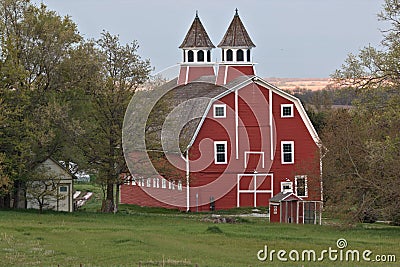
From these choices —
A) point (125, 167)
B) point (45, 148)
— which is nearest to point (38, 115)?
point (45, 148)

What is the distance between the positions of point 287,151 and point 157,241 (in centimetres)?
2669

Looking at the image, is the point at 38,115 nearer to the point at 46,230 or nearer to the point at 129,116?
the point at 129,116

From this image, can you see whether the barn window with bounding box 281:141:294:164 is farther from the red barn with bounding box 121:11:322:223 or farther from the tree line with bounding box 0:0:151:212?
the tree line with bounding box 0:0:151:212

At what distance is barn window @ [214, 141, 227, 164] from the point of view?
167 ft

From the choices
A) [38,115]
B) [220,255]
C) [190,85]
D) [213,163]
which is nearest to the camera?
[220,255]

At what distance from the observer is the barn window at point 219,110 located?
51.1 m

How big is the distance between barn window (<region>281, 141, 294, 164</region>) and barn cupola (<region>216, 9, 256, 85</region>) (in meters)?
8.38

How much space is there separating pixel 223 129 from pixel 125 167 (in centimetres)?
1127

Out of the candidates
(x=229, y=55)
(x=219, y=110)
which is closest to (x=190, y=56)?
(x=229, y=55)

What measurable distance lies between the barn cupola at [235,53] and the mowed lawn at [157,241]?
2397cm

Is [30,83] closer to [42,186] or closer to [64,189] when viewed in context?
[42,186]

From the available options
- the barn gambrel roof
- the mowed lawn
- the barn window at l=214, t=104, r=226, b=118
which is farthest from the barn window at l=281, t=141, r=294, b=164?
the mowed lawn

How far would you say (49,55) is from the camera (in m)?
40.5

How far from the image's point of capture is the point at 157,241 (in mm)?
26266
